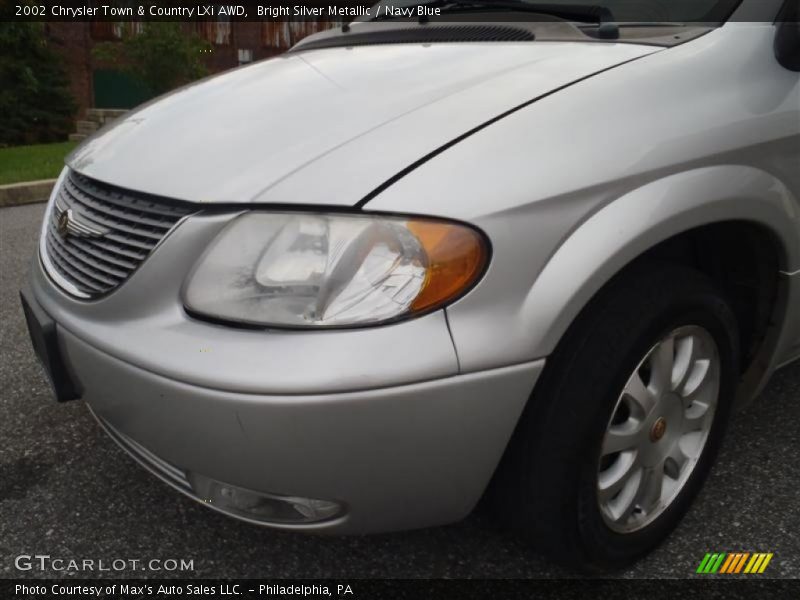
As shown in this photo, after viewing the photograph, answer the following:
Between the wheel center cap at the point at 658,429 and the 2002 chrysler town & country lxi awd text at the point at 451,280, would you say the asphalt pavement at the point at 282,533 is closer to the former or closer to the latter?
the 2002 chrysler town & country lxi awd text at the point at 451,280

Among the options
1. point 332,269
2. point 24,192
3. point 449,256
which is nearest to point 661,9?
point 449,256

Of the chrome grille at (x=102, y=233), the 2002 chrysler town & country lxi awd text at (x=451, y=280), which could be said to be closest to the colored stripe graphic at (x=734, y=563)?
the 2002 chrysler town & country lxi awd text at (x=451, y=280)

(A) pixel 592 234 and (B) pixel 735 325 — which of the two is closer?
(A) pixel 592 234

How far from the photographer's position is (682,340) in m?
1.63

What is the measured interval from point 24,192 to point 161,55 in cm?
745

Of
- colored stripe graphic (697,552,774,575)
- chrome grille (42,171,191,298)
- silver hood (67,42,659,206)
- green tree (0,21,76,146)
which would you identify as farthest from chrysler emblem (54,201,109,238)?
green tree (0,21,76,146)

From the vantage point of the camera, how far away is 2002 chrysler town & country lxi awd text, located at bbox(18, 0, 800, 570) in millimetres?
1293

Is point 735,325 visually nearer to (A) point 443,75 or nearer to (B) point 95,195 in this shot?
(A) point 443,75

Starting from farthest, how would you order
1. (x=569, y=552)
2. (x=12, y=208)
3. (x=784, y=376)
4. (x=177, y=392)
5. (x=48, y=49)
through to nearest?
1. (x=48, y=49)
2. (x=12, y=208)
3. (x=784, y=376)
4. (x=569, y=552)
5. (x=177, y=392)

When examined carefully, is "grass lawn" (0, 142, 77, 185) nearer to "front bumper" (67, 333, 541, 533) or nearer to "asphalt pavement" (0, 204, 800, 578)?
"asphalt pavement" (0, 204, 800, 578)

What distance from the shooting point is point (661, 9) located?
194 centimetres

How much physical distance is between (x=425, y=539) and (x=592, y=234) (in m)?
0.90

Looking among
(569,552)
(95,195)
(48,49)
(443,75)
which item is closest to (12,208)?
(95,195)

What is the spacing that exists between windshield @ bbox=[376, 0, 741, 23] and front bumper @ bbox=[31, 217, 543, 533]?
1.08m
